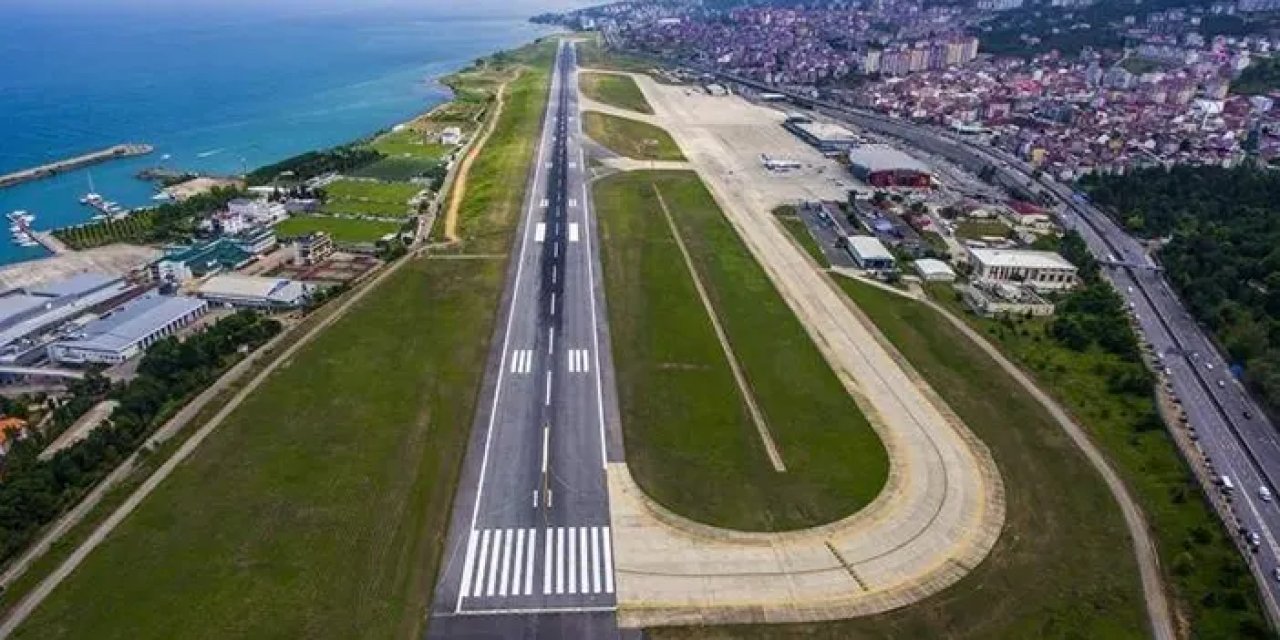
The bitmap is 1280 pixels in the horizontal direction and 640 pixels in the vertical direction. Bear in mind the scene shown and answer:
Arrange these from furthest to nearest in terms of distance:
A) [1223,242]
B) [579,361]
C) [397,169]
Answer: [397,169], [1223,242], [579,361]

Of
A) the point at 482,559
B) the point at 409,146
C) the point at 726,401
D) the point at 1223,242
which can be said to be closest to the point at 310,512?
the point at 482,559

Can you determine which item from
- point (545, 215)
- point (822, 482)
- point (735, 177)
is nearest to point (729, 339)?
point (822, 482)

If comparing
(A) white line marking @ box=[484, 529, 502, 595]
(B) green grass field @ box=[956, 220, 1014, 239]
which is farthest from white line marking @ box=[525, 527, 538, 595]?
(B) green grass field @ box=[956, 220, 1014, 239]

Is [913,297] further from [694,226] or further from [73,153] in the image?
[73,153]

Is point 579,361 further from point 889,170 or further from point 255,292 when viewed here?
point 889,170

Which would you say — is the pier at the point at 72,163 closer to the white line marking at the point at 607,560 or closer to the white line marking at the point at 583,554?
the white line marking at the point at 583,554

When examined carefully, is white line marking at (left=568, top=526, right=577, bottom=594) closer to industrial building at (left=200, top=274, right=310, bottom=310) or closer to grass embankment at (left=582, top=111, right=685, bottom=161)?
industrial building at (left=200, top=274, right=310, bottom=310)

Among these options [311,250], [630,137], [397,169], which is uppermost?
[630,137]

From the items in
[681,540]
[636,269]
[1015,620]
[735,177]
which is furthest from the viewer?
[735,177]
